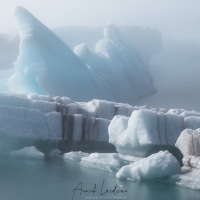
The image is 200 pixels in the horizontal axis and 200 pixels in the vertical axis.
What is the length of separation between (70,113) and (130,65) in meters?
10.2

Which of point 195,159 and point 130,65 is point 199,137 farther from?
point 130,65

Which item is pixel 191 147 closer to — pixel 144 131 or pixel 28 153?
pixel 144 131

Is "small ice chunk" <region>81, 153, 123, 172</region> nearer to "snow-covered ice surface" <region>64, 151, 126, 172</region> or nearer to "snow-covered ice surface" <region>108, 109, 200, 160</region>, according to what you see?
"snow-covered ice surface" <region>64, 151, 126, 172</region>

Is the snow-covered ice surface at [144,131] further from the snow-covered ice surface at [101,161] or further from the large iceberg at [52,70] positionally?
the large iceberg at [52,70]

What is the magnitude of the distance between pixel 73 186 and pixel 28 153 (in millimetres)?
2842

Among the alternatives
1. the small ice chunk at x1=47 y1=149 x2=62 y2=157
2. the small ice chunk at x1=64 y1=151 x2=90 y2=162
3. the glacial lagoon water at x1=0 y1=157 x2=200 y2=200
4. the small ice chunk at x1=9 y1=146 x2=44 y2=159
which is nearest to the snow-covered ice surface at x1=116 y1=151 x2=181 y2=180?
the glacial lagoon water at x1=0 y1=157 x2=200 y2=200

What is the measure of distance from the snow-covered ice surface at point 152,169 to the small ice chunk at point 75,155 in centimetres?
204

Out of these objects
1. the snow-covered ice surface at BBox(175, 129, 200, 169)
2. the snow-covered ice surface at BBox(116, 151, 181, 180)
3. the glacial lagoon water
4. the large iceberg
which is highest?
the large iceberg

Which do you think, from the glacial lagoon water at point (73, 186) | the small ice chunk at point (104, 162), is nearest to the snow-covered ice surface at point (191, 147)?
the glacial lagoon water at point (73, 186)

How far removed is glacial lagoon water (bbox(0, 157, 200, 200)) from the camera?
7.48m

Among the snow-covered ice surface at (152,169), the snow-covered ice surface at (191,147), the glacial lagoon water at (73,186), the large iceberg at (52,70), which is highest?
the large iceberg at (52,70)

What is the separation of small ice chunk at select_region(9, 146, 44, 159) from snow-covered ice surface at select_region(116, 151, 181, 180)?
2.68 metres

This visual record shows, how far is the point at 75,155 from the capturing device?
10516mm

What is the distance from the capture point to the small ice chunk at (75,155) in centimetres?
1041
